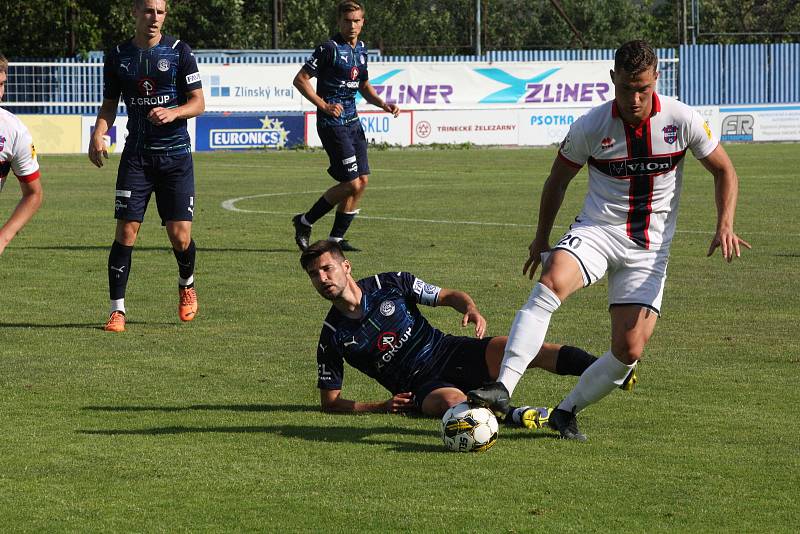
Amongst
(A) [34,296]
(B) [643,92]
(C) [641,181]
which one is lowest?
(A) [34,296]

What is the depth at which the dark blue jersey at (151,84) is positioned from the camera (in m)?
9.52

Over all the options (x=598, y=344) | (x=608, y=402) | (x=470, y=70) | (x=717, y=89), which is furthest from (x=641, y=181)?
(x=717, y=89)

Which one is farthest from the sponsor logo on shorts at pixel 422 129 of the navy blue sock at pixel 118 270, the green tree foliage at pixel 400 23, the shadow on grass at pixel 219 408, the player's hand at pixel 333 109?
the shadow on grass at pixel 219 408

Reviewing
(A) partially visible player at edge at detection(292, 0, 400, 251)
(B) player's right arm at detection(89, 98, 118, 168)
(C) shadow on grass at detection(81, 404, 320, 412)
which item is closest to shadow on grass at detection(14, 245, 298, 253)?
(A) partially visible player at edge at detection(292, 0, 400, 251)

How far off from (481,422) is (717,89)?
44.4m

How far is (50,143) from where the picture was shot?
3625 centimetres

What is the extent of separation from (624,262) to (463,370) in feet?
3.36

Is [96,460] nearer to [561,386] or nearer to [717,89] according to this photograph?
[561,386]

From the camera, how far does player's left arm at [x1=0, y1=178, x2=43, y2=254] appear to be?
7.68 metres

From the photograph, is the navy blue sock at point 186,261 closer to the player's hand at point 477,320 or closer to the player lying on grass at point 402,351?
the player lying on grass at point 402,351

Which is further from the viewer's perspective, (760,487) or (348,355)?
(348,355)

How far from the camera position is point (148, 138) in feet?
31.7

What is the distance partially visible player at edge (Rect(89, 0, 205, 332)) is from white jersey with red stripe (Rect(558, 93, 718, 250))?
3.85 metres

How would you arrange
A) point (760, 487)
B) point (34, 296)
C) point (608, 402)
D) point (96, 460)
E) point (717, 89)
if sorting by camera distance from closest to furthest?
point (760, 487), point (96, 460), point (608, 402), point (34, 296), point (717, 89)
